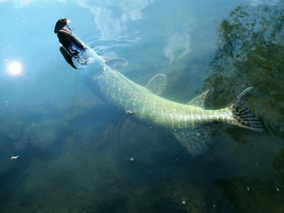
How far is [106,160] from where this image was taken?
291 cm

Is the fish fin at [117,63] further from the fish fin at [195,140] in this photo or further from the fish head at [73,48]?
the fish fin at [195,140]

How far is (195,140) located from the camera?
8.89 ft

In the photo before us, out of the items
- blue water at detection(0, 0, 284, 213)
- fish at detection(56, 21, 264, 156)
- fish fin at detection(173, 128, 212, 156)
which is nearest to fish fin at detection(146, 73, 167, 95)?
fish at detection(56, 21, 264, 156)

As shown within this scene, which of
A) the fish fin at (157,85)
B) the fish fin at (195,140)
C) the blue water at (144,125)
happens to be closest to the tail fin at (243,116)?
the blue water at (144,125)

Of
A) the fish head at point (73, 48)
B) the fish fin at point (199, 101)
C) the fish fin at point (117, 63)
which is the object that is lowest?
the fish fin at point (199, 101)

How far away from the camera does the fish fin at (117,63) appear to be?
3779mm

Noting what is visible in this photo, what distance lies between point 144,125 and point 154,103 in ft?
1.11

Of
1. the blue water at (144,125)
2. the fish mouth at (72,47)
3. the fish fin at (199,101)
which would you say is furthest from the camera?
the fish mouth at (72,47)

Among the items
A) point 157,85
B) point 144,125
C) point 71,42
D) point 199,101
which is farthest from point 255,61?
point 71,42

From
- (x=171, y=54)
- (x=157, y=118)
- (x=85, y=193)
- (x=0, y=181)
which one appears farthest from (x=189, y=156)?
(x=0, y=181)

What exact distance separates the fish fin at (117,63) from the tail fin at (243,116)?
199 cm

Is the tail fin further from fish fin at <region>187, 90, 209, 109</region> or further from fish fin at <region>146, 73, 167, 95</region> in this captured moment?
fish fin at <region>146, 73, 167, 95</region>

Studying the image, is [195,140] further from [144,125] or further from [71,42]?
[71,42]

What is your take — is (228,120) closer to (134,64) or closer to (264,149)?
(264,149)
